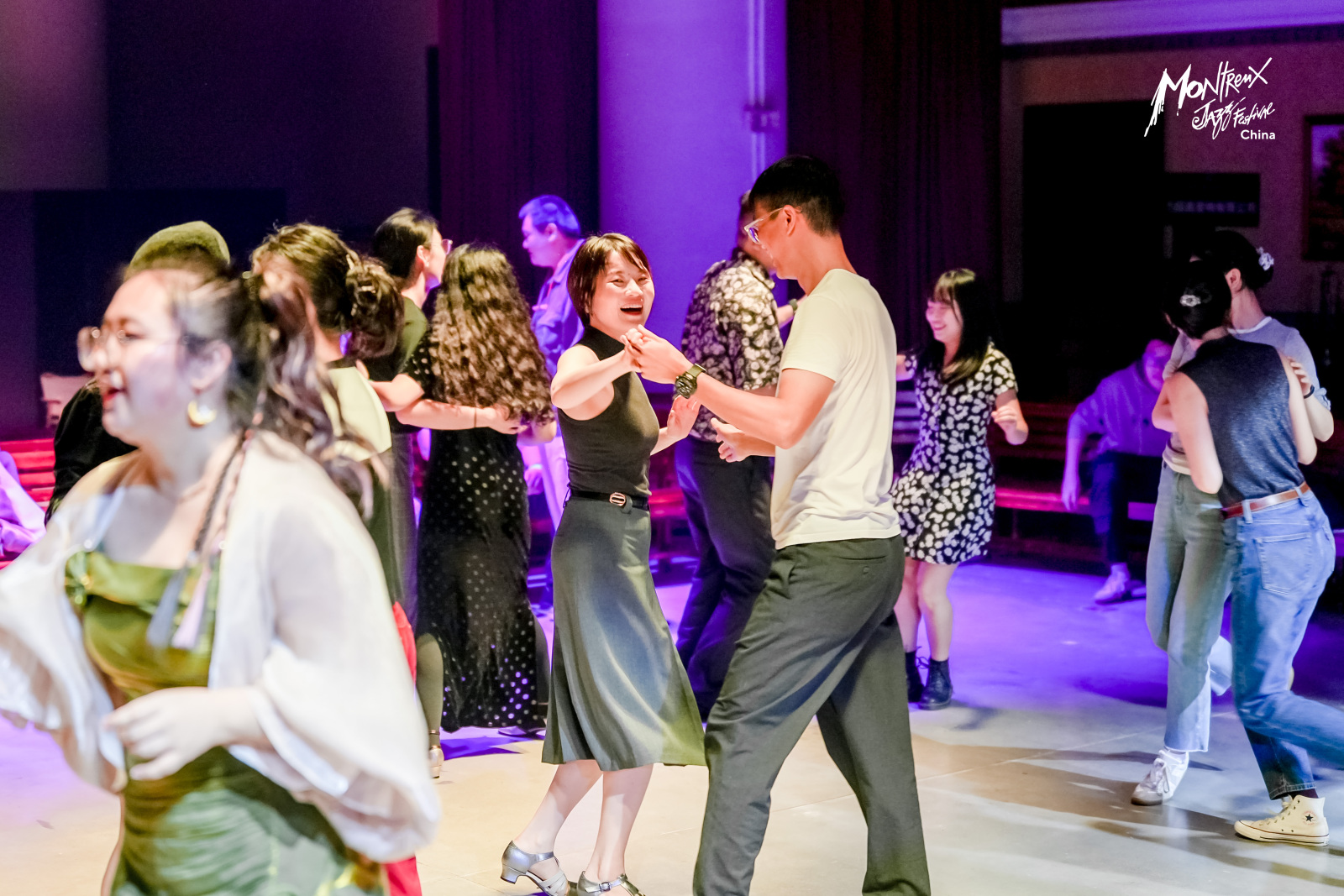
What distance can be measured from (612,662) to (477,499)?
1.21 m

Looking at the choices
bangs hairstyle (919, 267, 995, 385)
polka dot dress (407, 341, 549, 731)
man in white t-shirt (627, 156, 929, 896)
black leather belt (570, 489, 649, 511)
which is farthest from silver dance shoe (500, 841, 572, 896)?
A: bangs hairstyle (919, 267, 995, 385)

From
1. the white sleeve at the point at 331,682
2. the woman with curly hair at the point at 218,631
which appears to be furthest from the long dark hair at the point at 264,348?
the white sleeve at the point at 331,682

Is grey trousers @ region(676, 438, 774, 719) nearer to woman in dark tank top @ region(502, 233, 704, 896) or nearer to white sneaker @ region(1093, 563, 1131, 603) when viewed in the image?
woman in dark tank top @ region(502, 233, 704, 896)

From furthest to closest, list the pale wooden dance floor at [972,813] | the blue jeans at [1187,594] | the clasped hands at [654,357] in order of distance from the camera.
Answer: the blue jeans at [1187,594] → the pale wooden dance floor at [972,813] → the clasped hands at [654,357]

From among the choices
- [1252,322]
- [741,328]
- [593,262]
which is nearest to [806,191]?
[593,262]

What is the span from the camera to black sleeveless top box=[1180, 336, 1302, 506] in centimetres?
407

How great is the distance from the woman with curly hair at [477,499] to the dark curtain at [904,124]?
508cm

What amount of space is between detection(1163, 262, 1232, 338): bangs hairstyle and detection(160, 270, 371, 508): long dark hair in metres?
2.81

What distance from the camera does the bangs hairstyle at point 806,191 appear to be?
3.35 metres

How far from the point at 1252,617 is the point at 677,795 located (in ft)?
5.44

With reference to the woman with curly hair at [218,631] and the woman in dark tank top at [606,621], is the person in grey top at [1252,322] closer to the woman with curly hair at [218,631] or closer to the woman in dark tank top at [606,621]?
the woman in dark tank top at [606,621]

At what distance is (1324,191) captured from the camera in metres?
9.02

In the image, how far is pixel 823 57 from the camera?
945cm

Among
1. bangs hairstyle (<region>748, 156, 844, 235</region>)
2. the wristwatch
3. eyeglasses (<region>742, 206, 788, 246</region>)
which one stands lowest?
the wristwatch
